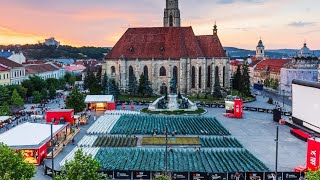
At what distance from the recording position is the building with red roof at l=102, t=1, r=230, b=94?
74812 millimetres

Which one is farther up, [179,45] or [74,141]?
[179,45]

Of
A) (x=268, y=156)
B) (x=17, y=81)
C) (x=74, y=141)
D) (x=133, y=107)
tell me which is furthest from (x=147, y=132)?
(x=17, y=81)

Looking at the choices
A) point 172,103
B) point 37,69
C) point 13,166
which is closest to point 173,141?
A: point 13,166

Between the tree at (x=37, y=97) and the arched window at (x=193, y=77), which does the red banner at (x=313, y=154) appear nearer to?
the tree at (x=37, y=97)

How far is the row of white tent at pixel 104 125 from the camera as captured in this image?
4116 centimetres

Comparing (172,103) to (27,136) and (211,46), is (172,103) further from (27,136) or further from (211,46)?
(27,136)

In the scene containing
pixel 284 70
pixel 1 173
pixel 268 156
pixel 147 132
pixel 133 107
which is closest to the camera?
pixel 1 173

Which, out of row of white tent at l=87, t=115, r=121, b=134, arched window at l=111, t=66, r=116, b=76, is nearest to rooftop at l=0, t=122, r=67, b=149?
row of white tent at l=87, t=115, r=121, b=134

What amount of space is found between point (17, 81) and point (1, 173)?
63.1m

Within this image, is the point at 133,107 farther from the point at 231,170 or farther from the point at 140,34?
the point at 231,170

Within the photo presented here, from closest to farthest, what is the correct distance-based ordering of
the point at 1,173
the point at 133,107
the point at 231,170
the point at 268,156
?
the point at 1,173, the point at 231,170, the point at 268,156, the point at 133,107

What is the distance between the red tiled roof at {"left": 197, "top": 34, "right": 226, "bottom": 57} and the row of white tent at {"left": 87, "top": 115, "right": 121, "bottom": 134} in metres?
31.0

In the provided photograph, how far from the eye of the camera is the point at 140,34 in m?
79.7

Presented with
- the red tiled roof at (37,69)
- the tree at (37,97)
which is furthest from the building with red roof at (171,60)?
the red tiled roof at (37,69)
